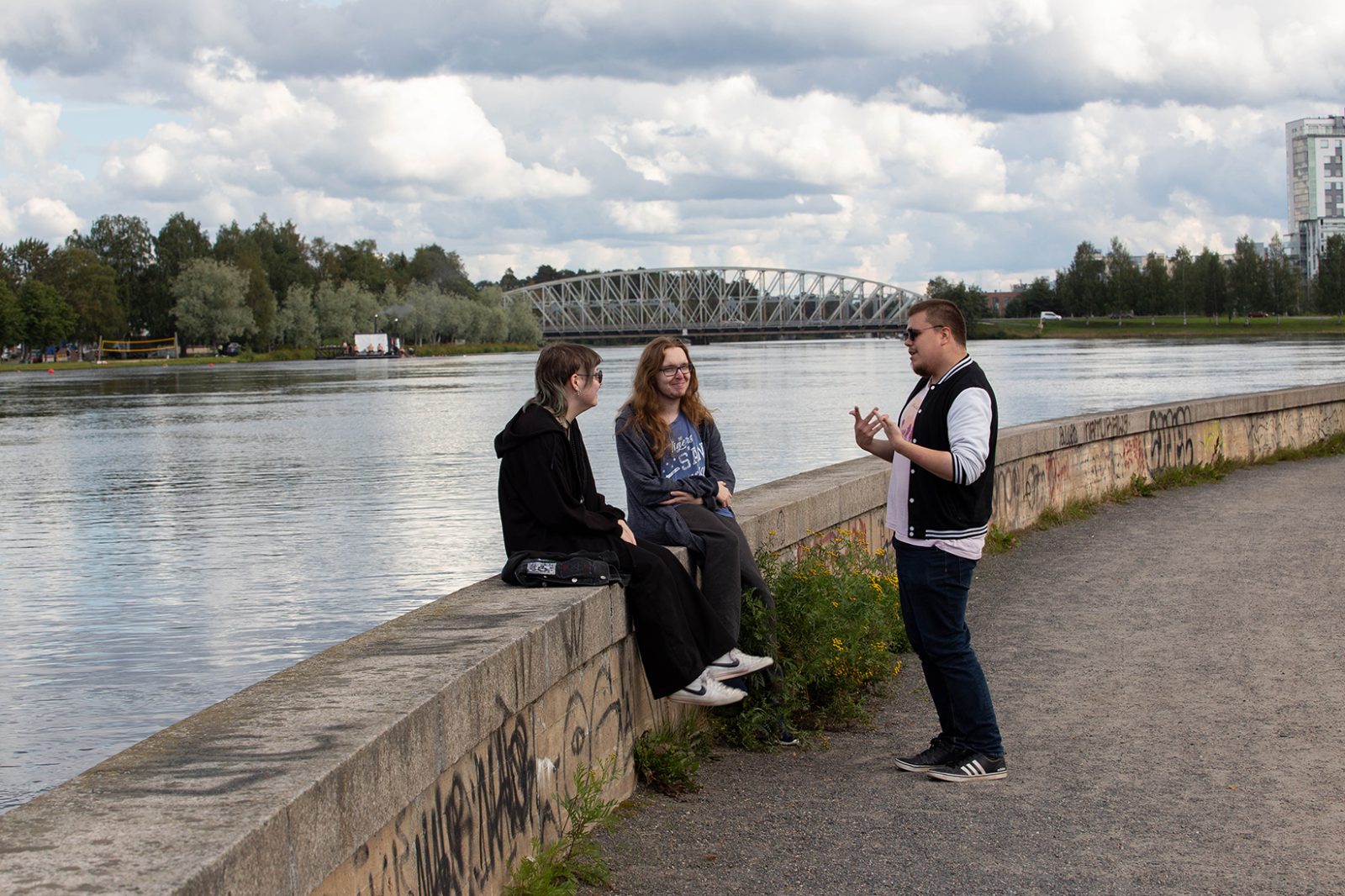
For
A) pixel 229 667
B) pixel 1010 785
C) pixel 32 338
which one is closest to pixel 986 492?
pixel 1010 785

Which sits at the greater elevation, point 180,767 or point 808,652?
point 180,767

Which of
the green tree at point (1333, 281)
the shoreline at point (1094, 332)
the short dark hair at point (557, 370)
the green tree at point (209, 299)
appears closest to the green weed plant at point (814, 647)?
the short dark hair at point (557, 370)

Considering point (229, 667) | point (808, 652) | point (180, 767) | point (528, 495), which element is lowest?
point (229, 667)

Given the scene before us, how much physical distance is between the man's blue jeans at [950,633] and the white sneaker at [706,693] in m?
0.73

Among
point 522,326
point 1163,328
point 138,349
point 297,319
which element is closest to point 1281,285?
point 1163,328

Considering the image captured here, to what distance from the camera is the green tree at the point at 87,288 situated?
407 ft

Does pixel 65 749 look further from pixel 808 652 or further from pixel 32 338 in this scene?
pixel 32 338

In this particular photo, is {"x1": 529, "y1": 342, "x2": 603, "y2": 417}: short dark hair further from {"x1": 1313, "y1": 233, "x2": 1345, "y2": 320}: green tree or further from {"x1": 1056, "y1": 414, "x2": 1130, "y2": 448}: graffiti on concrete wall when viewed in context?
{"x1": 1313, "y1": 233, "x2": 1345, "y2": 320}: green tree

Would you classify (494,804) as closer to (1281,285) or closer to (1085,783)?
(1085,783)

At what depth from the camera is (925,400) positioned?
5566 mm

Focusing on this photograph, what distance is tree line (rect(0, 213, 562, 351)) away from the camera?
124562mm

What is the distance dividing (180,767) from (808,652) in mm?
3554

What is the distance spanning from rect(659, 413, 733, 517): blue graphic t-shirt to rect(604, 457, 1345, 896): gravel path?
1166mm

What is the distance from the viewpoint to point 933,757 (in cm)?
574
